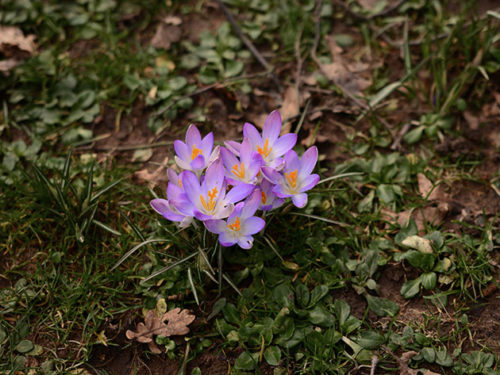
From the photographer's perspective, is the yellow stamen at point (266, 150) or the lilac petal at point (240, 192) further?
the yellow stamen at point (266, 150)

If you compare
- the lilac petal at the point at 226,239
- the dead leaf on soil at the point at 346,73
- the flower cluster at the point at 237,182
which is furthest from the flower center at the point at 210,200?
the dead leaf on soil at the point at 346,73

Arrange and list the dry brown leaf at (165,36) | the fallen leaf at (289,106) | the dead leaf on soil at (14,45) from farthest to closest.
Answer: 1. the dry brown leaf at (165,36)
2. the dead leaf on soil at (14,45)
3. the fallen leaf at (289,106)

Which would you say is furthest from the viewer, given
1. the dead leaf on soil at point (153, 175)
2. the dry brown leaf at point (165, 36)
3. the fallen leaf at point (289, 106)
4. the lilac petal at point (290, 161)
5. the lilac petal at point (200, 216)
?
the dry brown leaf at point (165, 36)

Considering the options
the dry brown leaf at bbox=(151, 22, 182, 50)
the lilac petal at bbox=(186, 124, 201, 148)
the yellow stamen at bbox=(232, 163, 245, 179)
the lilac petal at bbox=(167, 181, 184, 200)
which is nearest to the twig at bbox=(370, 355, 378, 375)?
the yellow stamen at bbox=(232, 163, 245, 179)

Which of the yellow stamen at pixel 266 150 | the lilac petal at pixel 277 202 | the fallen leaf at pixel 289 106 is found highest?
the yellow stamen at pixel 266 150

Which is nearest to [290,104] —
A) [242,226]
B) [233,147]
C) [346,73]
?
[346,73]

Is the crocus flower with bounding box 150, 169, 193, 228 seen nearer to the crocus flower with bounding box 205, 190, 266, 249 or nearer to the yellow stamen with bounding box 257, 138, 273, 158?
the crocus flower with bounding box 205, 190, 266, 249

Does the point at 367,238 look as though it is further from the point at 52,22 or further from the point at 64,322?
the point at 52,22

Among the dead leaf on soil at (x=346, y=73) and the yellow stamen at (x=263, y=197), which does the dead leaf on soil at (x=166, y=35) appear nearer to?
the dead leaf on soil at (x=346, y=73)
